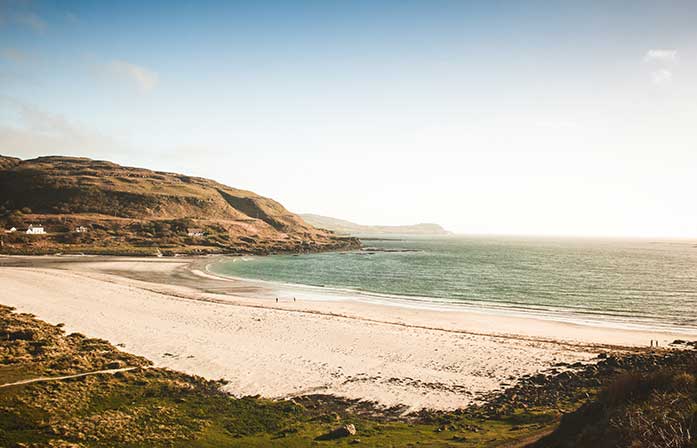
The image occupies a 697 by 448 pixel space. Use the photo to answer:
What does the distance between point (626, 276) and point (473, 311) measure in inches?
1962

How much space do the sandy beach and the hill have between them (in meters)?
68.7

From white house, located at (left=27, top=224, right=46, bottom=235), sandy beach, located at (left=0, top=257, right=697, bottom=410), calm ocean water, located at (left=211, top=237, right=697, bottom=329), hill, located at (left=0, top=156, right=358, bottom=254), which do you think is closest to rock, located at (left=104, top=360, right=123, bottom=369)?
sandy beach, located at (left=0, top=257, right=697, bottom=410)

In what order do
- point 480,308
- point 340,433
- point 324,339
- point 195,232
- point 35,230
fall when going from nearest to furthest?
point 340,433
point 324,339
point 480,308
point 35,230
point 195,232

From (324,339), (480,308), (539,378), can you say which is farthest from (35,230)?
(539,378)

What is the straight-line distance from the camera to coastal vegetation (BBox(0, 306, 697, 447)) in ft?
Answer: 32.6

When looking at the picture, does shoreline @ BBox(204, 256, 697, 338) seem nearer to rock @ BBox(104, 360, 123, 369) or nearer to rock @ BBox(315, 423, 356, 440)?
rock @ BBox(104, 360, 123, 369)

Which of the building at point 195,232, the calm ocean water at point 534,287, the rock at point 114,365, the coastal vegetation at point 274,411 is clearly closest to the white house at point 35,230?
the building at point 195,232

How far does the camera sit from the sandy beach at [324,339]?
20.3 m

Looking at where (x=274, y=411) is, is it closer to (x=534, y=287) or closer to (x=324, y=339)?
(x=324, y=339)

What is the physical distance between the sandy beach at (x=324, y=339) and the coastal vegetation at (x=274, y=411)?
5.78ft

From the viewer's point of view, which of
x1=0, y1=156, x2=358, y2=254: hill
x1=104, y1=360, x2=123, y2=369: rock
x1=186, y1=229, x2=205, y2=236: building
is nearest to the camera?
x1=104, y1=360, x2=123, y2=369: rock

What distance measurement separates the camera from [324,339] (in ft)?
93.7

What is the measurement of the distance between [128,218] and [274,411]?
143m

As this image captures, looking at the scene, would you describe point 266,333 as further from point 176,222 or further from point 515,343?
point 176,222
